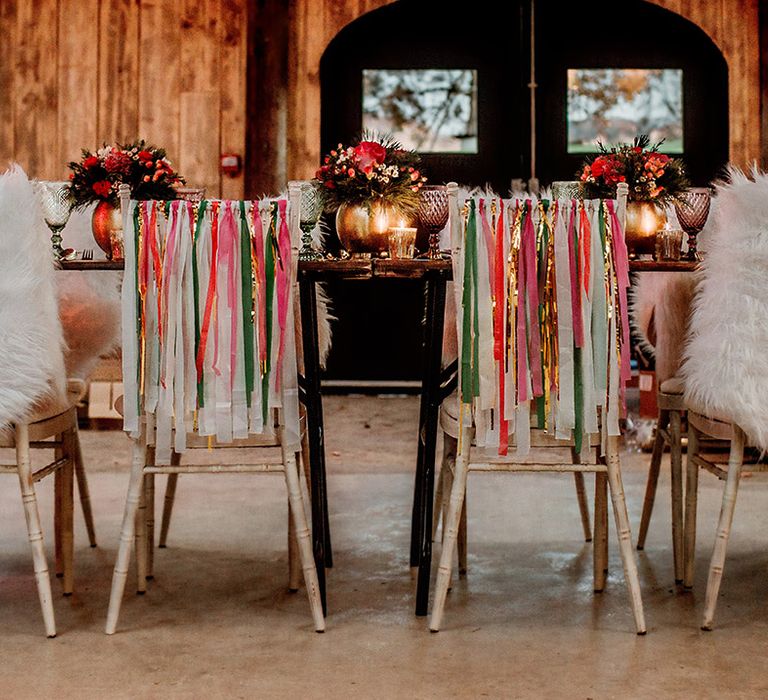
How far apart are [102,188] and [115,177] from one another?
45mm

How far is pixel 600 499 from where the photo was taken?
2.36 m

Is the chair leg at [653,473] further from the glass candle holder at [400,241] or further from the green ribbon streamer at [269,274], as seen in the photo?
the green ribbon streamer at [269,274]

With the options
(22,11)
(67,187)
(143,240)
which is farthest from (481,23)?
(143,240)

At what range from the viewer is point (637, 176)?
8.42 ft

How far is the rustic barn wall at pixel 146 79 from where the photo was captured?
5.60 m

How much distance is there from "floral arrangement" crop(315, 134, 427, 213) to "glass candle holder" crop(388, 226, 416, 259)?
0.08m

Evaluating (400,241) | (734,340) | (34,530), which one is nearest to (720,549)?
(734,340)

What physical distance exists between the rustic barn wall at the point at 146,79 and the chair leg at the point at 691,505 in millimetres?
3601

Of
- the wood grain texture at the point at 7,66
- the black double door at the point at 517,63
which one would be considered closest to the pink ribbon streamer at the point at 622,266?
the black double door at the point at 517,63

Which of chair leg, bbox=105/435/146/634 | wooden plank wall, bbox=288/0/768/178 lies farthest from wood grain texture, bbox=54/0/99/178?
chair leg, bbox=105/435/146/634

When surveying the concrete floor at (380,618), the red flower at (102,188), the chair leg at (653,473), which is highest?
the red flower at (102,188)

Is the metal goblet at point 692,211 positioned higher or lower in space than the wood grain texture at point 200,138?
lower

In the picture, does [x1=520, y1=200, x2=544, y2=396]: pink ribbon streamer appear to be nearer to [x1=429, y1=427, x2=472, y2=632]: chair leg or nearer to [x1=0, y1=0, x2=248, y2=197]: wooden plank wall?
[x1=429, y1=427, x2=472, y2=632]: chair leg

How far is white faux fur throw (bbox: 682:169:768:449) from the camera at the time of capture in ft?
6.99
